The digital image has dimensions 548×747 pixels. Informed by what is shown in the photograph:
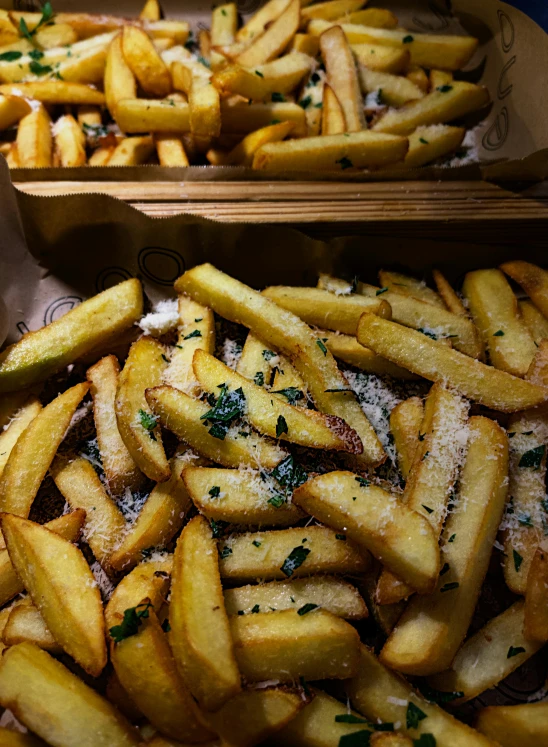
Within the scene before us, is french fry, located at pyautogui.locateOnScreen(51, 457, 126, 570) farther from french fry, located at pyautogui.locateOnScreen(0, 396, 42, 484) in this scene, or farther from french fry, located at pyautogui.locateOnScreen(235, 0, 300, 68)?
french fry, located at pyautogui.locateOnScreen(235, 0, 300, 68)

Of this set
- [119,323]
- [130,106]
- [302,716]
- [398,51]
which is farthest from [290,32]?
[302,716]

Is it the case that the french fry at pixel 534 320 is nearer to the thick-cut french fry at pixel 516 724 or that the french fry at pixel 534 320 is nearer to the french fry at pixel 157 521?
the thick-cut french fry at pixel 516 724

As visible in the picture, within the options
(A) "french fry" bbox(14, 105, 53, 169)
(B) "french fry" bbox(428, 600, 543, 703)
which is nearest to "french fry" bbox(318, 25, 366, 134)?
(A) "french fry" bbox(14, 105, 53, 169)

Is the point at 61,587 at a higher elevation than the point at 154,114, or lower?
lower

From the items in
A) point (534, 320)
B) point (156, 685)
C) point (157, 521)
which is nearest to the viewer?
point (156, 685)

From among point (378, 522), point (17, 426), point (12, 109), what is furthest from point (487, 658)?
point (12, 109)

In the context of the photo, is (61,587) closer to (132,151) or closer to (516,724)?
(516,724)

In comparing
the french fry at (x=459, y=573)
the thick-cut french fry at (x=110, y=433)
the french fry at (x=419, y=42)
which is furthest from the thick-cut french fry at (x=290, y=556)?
the french fry at (x=419, y=42)
